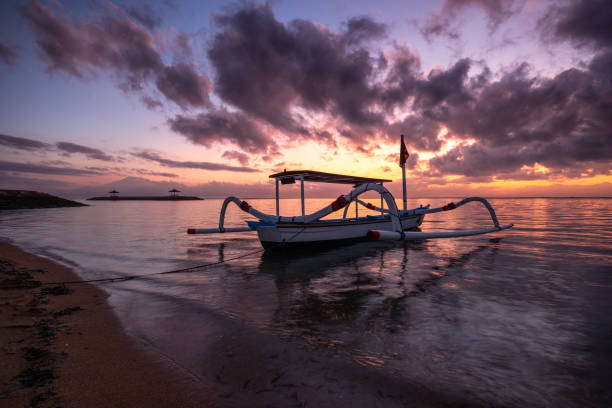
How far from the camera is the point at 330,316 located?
6070 millimetres

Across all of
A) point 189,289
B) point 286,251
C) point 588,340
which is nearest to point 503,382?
point 588,340

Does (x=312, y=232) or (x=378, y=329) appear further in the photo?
(x=312, y=232)

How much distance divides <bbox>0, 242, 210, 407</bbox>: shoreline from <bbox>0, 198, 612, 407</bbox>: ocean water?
0.96 ft

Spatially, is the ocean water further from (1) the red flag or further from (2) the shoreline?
(1) the red flag

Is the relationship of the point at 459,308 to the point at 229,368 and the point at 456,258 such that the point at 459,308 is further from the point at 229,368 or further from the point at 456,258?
the point at 456,258

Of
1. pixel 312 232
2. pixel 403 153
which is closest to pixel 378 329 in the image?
pixel 312 232

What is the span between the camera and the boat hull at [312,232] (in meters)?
13.4

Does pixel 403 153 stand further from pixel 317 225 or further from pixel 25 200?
pixel 25 200

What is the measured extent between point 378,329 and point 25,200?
9483cm

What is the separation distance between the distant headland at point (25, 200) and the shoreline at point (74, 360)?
275ft

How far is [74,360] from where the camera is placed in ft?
12.4

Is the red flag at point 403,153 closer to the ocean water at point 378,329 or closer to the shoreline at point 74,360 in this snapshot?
the ocean water at point 378,329

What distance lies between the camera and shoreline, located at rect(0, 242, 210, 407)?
3.07 meters

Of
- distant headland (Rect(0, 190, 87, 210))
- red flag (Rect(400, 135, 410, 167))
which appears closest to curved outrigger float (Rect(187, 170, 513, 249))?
red flag (Rect(400, 135, 410, 167))
